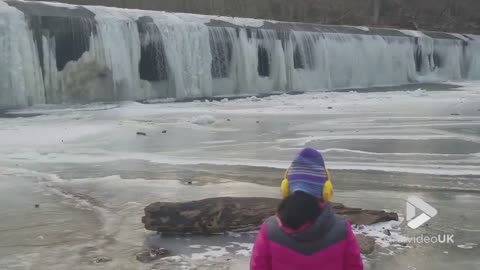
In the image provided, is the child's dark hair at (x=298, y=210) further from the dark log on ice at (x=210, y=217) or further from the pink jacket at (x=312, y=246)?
the dark log on ice at (x=210, y=217)

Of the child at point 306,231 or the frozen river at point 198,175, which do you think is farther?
the frozen river at point 198,175

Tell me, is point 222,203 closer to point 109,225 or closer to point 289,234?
point 109,225

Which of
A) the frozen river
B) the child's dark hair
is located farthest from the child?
the frozen river

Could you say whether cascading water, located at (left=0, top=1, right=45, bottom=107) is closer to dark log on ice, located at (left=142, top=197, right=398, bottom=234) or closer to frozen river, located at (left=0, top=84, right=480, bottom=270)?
frozen river, located at (left=0, top=84, right=480, bottom=270)

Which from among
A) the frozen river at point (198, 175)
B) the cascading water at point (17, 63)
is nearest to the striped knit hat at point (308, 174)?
the frozen river at point (198, 175)

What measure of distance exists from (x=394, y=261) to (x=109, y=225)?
7.98 ft

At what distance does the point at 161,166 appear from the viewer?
801cm

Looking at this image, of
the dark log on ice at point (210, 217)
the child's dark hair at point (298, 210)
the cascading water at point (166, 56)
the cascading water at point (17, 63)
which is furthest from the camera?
the cascading water at point (166, 56)

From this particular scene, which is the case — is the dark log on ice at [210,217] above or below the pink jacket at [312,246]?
below

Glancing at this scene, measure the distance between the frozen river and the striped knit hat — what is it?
187 cm

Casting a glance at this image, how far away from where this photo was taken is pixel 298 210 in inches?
86.7

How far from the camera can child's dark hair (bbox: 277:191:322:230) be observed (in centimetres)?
221

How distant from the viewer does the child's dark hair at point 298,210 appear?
7.23ft

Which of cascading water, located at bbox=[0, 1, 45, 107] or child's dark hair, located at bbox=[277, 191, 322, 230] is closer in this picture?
child's dark hair, located at bbox=[277, 191, 322, 230]
